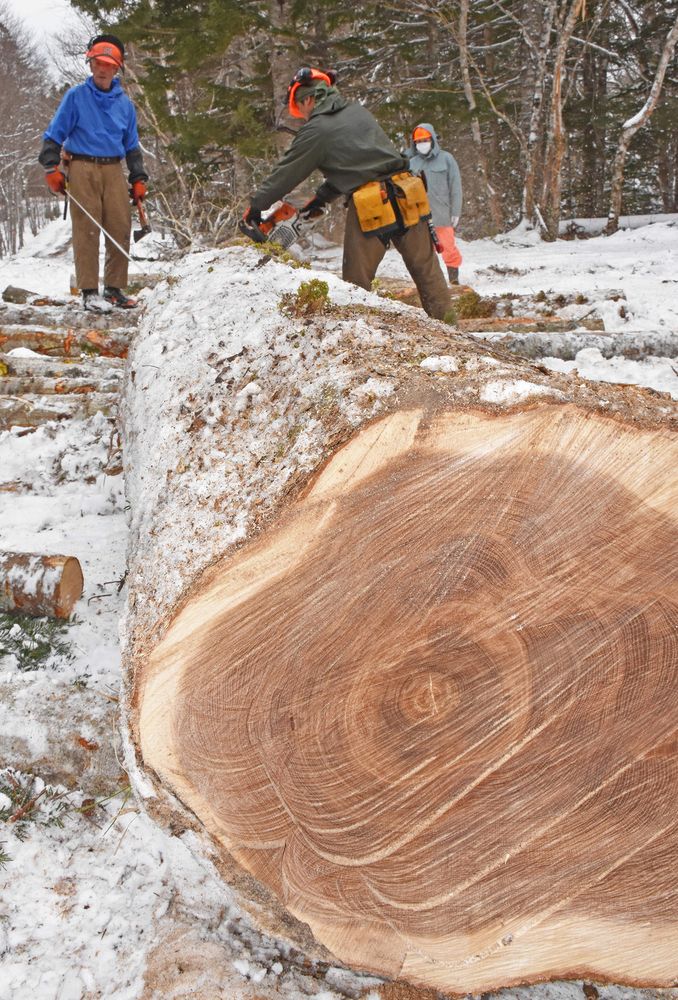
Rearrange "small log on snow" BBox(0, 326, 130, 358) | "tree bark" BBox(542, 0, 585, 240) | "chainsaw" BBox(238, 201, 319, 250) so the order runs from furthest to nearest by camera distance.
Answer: "tree bark" BBox(542, 0, 585, 240) < "small log on snow" BBox(0, 326, 130, 358) < "chainsaw" BBox(238, 201, 319, 250)

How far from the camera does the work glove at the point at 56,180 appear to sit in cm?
525

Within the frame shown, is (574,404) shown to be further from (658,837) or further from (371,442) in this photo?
(658,837)

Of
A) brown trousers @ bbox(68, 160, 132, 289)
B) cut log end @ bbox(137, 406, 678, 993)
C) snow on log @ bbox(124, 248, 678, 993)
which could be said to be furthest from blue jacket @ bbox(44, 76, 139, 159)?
cut log end @ bbox(137, 406, 678, 993)

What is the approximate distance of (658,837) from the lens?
1631mm

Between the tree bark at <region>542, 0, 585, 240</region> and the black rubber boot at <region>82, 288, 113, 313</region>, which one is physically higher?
the tree bark at <region>542, 0, 585, 240</region>

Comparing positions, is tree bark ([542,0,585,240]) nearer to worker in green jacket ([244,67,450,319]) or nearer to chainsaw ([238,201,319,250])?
worker in green jacket ([244,67,450,319])

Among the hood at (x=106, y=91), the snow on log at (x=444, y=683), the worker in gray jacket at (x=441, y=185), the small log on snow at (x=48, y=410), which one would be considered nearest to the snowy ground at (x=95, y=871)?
the snow on log at (x=444, y=683)

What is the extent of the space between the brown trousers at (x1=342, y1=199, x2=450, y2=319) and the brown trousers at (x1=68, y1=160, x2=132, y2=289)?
231cm

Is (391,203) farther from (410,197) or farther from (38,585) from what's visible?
(38,585)

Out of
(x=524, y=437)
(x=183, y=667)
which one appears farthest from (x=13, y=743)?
(x=524, y=437)

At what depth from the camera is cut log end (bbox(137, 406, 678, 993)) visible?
5.06ft

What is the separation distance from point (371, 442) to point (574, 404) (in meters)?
0.47

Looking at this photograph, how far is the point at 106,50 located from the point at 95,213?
3.78 ft

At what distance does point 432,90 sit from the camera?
39.9 ft
